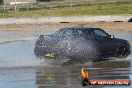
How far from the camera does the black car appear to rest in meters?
21.5

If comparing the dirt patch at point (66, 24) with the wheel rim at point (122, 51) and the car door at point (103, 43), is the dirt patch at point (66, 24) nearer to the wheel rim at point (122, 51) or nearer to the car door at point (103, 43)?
the wheel rim at point (122, 51)

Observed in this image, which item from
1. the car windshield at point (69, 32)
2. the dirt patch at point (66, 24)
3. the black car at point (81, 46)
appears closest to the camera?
the black car at point (81, 46)

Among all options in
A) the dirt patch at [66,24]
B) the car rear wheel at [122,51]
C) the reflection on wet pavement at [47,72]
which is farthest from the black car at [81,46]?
the dirt patch at [66,24]

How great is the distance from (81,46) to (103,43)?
0.99m

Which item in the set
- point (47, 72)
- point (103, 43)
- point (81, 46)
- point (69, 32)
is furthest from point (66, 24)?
point (47, 72)

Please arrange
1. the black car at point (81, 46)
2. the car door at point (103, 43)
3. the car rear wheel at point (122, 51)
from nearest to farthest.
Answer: the black car at point (81, 46) → the car door at point (103, 43) → the car rear wheel at point (122, 51)

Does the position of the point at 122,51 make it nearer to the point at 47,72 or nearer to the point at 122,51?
the point at 122,51

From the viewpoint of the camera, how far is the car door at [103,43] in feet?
71.6

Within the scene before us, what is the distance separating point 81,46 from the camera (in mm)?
21656

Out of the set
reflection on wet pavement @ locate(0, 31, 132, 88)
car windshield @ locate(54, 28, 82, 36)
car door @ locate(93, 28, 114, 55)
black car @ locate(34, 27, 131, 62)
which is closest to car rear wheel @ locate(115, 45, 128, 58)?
black car @ locate(34, 27, 131, 62)

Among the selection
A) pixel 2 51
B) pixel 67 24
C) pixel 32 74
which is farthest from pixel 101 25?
pixel 32 74

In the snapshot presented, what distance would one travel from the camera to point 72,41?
71.4 ft

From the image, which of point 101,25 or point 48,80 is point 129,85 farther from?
point 101,25

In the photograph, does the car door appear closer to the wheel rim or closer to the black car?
the black car
